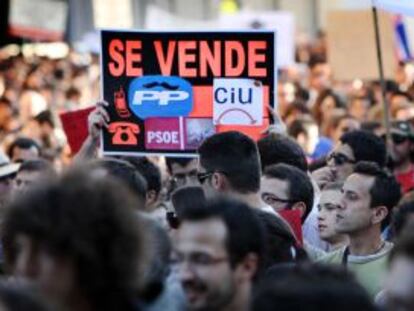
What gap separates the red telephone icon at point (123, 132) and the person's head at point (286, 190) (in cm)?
81

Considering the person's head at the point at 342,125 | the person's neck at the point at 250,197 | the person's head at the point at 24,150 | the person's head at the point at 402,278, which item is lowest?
the person's head at the point at 342,125

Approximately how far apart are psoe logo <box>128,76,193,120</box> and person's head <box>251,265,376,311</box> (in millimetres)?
5052

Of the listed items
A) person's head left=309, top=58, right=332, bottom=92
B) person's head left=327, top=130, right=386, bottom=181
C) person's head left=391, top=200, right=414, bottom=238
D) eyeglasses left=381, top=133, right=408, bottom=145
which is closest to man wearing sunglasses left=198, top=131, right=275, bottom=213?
person's head left=391, top=200, right=414, bottom=238

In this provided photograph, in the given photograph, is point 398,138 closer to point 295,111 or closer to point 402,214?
point 295,111

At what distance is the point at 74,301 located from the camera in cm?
481

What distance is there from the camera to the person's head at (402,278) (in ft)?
15.5

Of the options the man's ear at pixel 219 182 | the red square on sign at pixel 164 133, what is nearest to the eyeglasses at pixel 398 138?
the red square on sign at pixel 164 133

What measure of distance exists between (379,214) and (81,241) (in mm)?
4238

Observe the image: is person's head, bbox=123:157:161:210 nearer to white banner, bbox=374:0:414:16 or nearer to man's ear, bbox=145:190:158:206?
man's ear, bbox=145:190:158:206

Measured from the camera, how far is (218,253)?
5938mm

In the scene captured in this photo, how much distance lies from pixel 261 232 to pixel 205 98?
4.00m

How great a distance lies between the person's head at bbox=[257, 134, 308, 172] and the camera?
10500mm

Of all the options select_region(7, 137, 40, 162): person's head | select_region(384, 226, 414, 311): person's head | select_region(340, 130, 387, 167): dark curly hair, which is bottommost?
select_region(7, 137, 40, 162): person's head

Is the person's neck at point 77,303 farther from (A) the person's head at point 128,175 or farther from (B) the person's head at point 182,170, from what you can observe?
(B) the person's head at point 182,170
